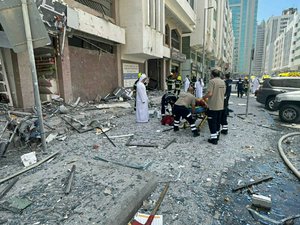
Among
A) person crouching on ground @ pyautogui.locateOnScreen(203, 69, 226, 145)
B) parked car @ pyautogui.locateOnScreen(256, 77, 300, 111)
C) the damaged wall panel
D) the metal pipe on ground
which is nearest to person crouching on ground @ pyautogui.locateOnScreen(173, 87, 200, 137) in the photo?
person crouching on ground @ pyautogui.locateOnScreen(203, 69, 226, 145)

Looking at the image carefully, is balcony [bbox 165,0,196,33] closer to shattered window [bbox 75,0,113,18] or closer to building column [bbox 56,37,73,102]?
shattered window [bbox 75,0,113,18]

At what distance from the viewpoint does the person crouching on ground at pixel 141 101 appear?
22.4 ft

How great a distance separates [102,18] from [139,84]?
5501 mm

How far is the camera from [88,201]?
2.39 meters

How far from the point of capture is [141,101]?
6.91 meters

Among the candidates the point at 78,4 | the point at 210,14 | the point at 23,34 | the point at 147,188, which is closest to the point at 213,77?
the point at 147,188

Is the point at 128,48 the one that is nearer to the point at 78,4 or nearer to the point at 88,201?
the point at 78,4

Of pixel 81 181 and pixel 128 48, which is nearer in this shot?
pixel 81 181

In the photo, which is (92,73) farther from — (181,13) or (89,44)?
(181,13)

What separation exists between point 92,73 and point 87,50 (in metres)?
1.17

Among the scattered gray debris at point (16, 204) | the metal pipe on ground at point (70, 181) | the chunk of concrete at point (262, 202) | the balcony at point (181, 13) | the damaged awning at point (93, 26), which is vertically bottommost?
the chunk of concrete at point (262, 202)

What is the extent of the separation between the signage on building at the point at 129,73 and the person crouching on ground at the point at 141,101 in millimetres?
6382

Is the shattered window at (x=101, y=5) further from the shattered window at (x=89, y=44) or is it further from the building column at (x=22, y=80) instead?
the building column at (x=22, y=80)

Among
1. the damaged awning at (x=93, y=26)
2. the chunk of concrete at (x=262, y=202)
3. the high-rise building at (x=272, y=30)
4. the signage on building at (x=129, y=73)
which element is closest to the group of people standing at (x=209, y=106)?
the chunk of concrete at (x=262, y=202)
